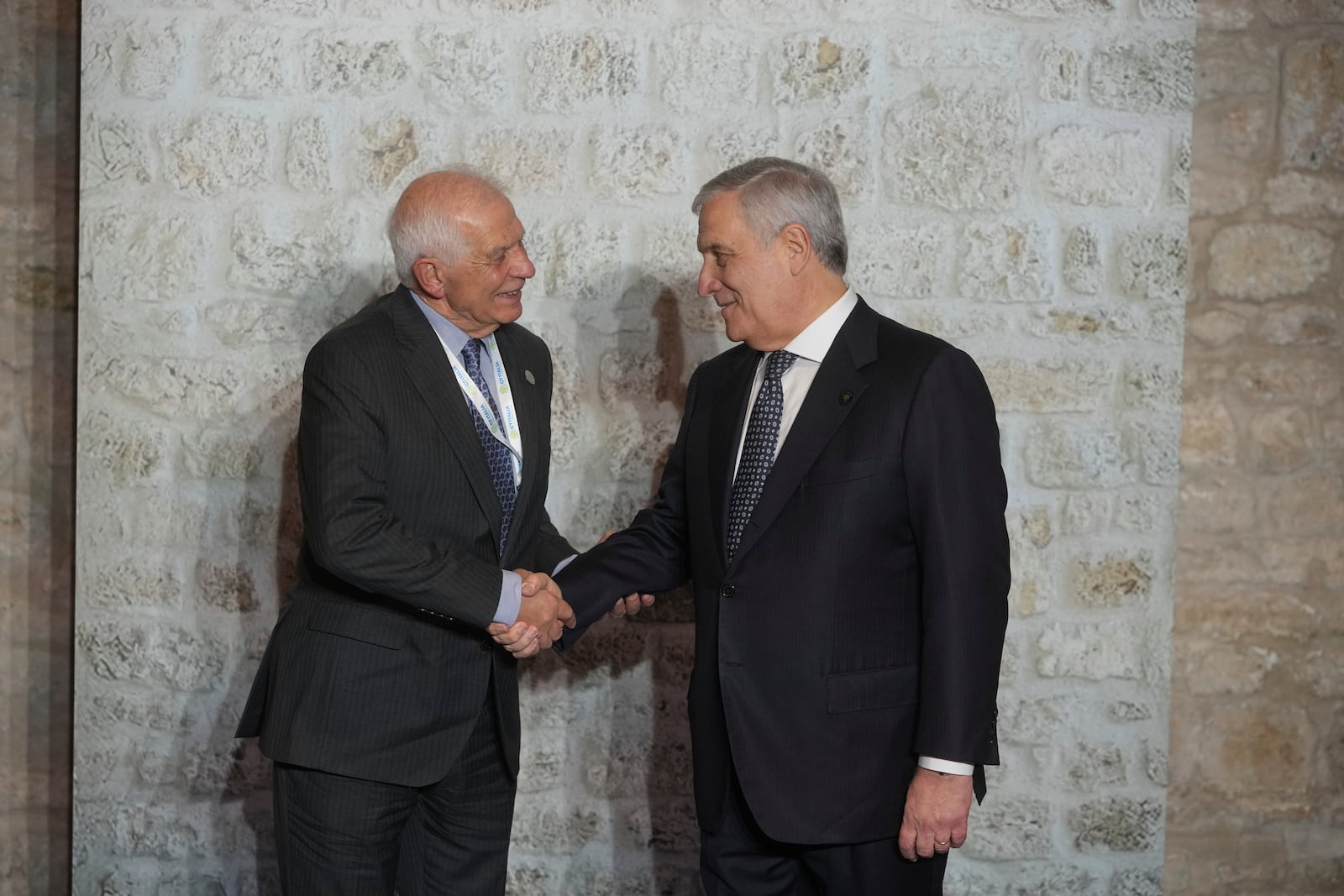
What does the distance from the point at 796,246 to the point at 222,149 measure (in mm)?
1708

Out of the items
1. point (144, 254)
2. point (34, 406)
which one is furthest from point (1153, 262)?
point (34, 406)

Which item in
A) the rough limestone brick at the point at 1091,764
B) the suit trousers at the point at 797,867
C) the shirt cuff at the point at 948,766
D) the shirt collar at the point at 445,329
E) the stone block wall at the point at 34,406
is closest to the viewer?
the shirt cuff at the point at 948,766

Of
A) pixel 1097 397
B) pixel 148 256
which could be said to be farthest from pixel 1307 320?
pixel 148 256

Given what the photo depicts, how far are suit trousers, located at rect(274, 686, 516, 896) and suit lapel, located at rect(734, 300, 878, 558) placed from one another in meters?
0.77

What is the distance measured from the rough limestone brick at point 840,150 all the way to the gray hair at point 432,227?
0.99m

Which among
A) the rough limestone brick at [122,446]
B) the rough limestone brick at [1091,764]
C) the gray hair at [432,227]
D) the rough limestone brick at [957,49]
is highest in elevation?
the rough limestone brick at [957,49]

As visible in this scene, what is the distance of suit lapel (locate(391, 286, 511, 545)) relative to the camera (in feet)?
8.17

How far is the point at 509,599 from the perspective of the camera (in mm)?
2504

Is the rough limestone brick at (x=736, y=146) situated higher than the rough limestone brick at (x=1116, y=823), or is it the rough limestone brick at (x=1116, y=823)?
the rough limestone brick at (x=736, y=146)

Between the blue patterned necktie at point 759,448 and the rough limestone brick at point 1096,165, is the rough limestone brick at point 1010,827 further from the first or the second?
the rough limestone brick at point 1096,165

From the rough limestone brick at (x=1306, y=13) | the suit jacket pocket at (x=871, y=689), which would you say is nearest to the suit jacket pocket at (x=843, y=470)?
the suit jacket pocket at (x=871, y=689)

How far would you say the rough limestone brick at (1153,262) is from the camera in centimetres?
326

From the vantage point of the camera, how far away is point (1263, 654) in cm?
361

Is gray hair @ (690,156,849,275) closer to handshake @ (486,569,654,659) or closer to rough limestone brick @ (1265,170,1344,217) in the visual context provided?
handshake @ (486,569,654,659)
